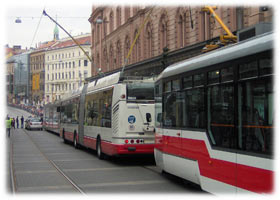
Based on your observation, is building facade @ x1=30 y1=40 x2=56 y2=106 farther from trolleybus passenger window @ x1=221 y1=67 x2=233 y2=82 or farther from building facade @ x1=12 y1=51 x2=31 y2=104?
trolleybus passenger window @ x1=221 y1=67 x2=233 y2=82

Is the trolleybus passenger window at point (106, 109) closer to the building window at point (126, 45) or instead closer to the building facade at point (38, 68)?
the building window at point (126, 45)

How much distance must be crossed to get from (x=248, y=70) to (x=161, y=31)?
26.3m

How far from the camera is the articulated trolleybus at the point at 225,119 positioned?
6.29 m

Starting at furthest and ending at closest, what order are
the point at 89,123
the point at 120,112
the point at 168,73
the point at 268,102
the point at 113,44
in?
the point at 113,44 < the point at 89,123 < the point at 120,112 < the point at 168,73 < the point at 268,102

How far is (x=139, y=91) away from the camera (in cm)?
1449

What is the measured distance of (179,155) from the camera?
9.66m

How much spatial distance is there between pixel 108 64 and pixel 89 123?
Answer: 32.0 m

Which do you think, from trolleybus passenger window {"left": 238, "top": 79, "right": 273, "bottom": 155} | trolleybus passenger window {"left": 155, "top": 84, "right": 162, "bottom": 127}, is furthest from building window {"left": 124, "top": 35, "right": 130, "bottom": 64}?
trolleybus passenger window {"left": 238, "top": 79, "right": 273, "bottom": 155}

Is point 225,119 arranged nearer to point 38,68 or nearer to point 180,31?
point 180,31

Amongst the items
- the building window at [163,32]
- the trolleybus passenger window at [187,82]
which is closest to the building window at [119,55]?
the building window at [163,32]

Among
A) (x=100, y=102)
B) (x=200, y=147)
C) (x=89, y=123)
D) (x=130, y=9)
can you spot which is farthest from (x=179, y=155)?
(x=130, y=9)

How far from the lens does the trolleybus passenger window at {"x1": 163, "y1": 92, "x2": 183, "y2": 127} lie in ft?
32.0

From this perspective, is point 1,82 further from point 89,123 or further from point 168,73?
point 89,123

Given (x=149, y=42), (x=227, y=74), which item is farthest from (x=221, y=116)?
(x=149, y=42)
